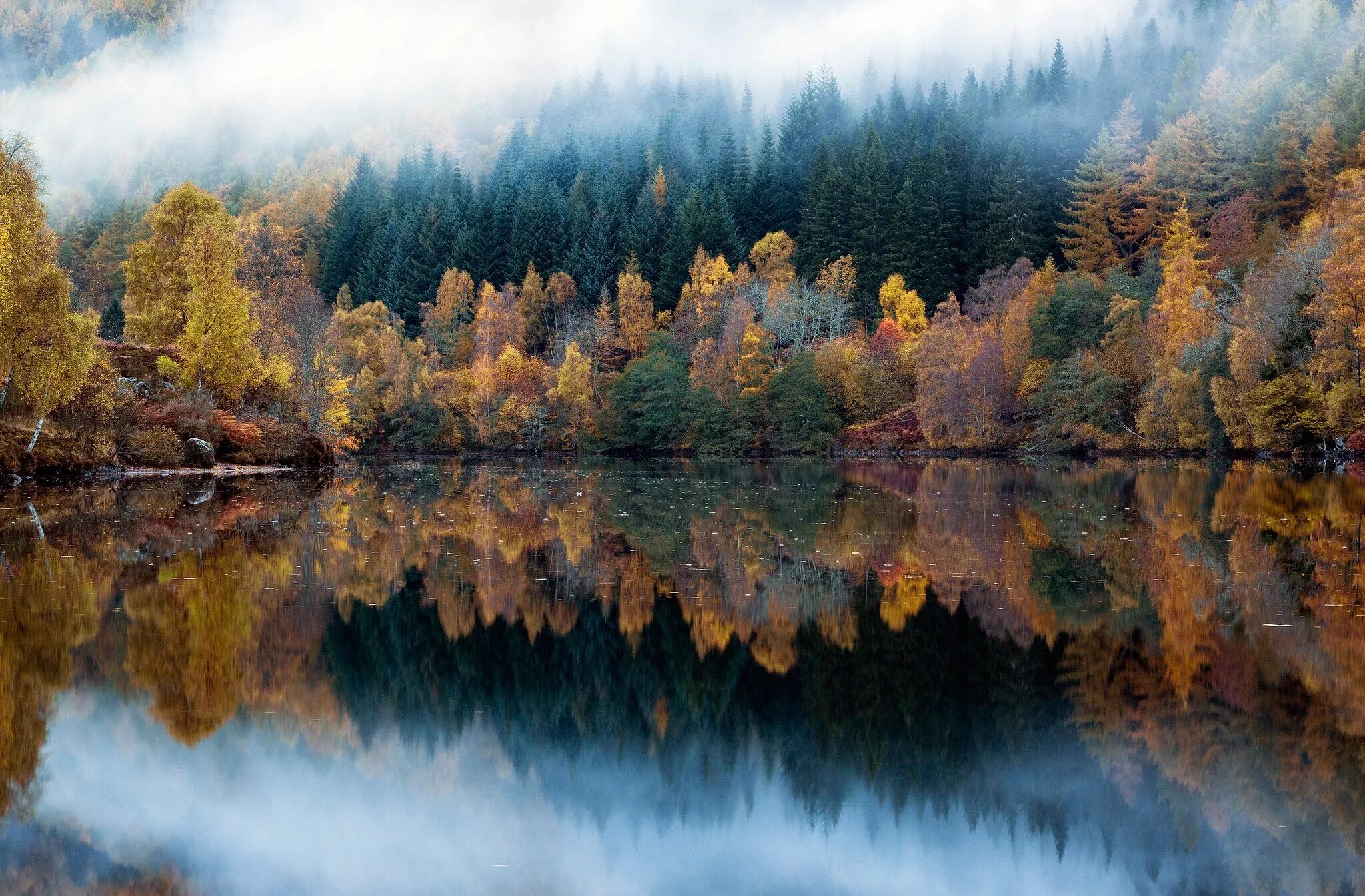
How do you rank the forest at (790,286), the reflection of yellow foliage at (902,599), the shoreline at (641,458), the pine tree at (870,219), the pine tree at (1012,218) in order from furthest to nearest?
the pine tree at (870,219) < the pine tree at (1012,218) < the forest at (790,286) < the shoreline at (641,458) < the reflection of yellow foliage at (902,599)

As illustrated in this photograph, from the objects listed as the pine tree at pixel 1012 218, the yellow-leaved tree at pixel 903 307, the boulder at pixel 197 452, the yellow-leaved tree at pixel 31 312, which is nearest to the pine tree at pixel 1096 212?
the pine tree at pixel 1012 218

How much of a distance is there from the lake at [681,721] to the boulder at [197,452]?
2486 cm

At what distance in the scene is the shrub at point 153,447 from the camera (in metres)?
39.4

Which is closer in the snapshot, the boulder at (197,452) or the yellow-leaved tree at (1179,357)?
the boulder at (197,452)

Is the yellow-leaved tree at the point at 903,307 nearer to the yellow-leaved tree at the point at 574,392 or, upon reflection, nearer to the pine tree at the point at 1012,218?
the pine tree at the point at 1012,218

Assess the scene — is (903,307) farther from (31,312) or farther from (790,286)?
(31,312)

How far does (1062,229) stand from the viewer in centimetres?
9106

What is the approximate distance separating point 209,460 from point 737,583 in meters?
33.3

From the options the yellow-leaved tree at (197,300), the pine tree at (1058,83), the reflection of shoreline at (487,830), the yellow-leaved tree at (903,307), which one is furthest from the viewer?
the pine tree at (1058,83)

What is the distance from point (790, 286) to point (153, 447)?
57.0m

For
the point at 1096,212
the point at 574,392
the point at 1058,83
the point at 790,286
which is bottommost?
the point at 574,392

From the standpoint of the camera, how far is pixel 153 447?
39.8 m

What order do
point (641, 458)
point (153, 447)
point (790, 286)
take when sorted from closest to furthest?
point (153, 447) → point (641, 458) → point (790, 286)

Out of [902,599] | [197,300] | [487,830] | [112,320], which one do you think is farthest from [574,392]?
[487,830]
